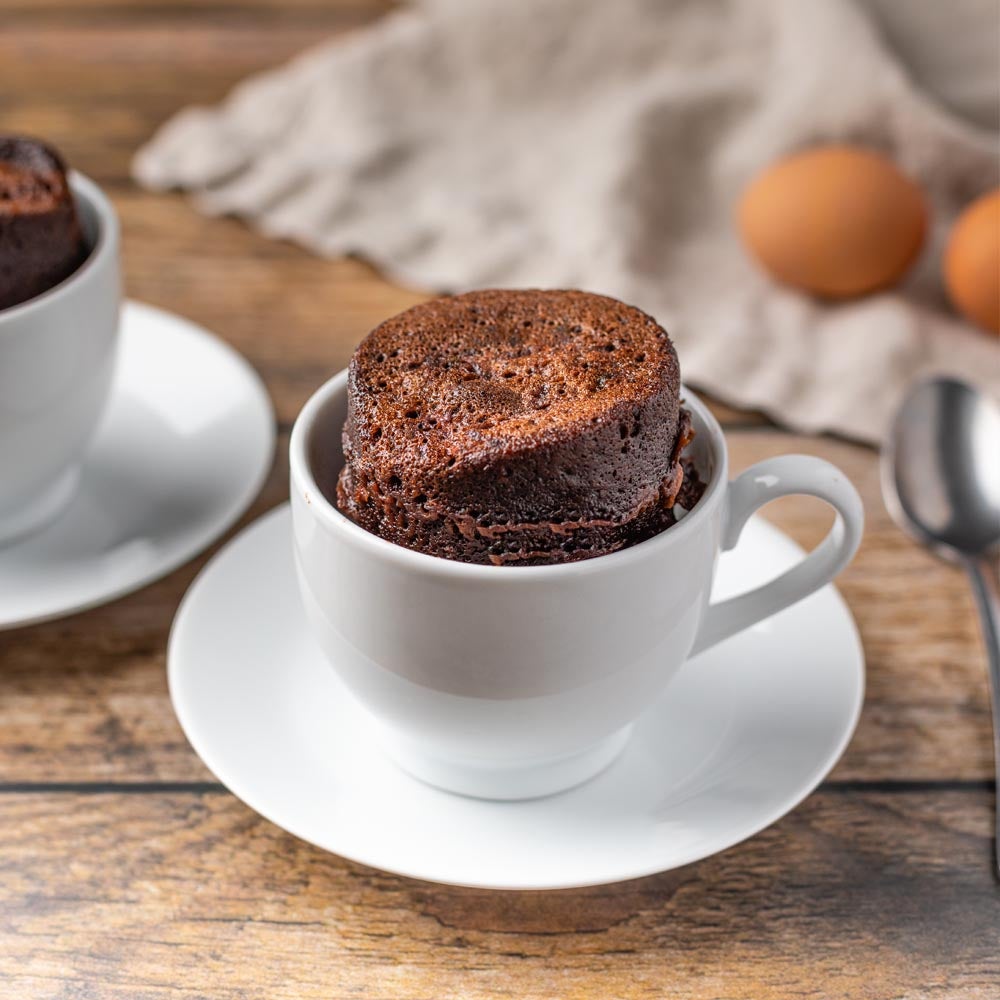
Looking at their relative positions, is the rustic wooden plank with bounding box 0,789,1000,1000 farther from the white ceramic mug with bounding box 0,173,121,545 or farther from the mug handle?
the white ceramic mug with bounding box 0,173,121,545

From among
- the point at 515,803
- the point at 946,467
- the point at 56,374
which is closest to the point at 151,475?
the point at 56,374

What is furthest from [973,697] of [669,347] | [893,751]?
[669,347]

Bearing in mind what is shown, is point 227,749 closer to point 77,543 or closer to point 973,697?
point 77,543

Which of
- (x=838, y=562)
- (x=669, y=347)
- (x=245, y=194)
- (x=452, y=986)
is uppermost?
(x=669, y=347)

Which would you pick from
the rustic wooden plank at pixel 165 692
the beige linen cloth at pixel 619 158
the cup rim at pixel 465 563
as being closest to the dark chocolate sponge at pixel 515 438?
Result: the cup rim at pixel 465 563

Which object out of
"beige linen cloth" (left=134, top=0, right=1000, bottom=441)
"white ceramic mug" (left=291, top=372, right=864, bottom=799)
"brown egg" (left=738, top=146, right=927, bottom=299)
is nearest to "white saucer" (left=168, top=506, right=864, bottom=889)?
"white ceramic mug" (left=291, top=372, right=864, bottom=799)

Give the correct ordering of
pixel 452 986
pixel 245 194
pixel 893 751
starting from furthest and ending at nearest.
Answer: pixel 245 194, pixel 893 751, pixel 452 986
